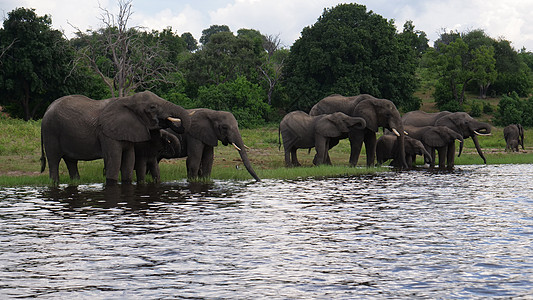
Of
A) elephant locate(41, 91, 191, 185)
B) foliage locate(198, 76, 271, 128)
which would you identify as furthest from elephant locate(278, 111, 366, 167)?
foliage locate(198, 76, 271, 128)

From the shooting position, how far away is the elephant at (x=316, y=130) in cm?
2584

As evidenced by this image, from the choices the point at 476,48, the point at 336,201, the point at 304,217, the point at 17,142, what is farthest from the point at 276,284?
the point at 476,48

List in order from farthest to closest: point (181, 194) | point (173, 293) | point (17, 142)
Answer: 1. point (17, 142)
2. point (181, 194)
3. point (173, 293)

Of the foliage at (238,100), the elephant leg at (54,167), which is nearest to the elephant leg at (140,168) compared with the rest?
the elephant leg at (54,167)

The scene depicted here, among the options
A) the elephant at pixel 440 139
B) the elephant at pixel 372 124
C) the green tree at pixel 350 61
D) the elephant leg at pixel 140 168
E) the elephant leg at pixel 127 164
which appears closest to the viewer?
the elephant leg at pixel 127 164

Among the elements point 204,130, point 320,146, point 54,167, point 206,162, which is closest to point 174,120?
point 204,130

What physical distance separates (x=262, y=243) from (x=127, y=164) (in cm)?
836

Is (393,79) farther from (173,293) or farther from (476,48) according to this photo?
(173,293)

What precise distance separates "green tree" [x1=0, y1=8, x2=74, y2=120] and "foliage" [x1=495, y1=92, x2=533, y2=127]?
34844mm

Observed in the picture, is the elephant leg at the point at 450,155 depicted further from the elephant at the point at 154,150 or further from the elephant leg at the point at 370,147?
the elephant at the point at 154,150

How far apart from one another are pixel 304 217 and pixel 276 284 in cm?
534

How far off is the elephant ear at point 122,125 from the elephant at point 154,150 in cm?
50

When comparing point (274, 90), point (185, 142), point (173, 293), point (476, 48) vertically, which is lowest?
point (173, 293)

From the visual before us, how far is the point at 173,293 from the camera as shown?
7.42 metres
